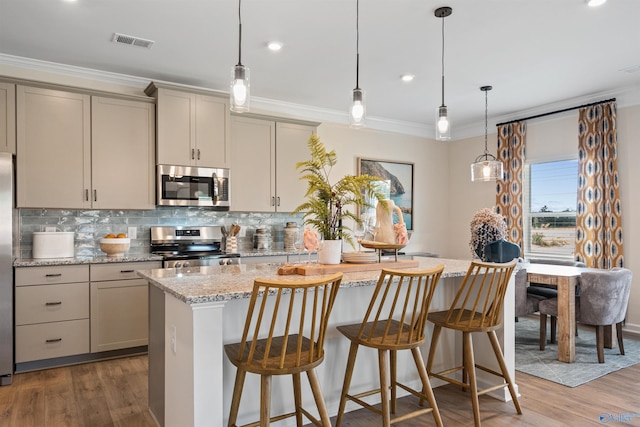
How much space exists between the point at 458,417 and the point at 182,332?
177cm

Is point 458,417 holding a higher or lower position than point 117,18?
lower

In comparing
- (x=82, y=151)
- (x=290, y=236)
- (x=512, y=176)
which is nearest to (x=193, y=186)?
(x=82, y=151)

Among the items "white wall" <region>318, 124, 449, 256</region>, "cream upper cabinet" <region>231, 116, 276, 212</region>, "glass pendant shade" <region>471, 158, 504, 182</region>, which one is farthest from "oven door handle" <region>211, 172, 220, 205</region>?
"glass pendant shade" <region>471, 158, 504, 182</region>

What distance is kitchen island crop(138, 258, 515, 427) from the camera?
1.93 meters

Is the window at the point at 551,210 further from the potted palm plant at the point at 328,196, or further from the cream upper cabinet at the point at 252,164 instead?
the potted palm plant at the point at 328,196

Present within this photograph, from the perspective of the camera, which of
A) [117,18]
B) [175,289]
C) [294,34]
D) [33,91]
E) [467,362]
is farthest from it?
[33,91]

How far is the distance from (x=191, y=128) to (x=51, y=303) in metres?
1.98

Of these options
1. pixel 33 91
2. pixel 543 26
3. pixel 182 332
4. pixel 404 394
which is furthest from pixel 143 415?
pixel 543 26

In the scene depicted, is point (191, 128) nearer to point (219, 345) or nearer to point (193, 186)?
point (193, 186)

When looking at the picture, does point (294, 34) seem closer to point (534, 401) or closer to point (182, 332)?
point (182, 332)

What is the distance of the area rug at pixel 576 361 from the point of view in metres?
3.44

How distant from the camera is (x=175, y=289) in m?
2.02

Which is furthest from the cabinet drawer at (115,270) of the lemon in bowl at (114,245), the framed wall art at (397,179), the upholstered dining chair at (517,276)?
the framed wall art at (397,179)

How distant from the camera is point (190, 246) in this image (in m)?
4.68
